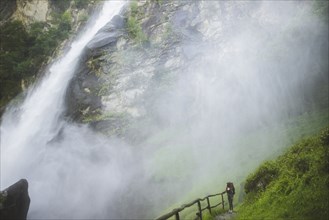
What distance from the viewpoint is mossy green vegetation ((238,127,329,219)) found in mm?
6590

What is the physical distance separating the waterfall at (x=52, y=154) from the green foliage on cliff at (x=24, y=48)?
27.0 feet

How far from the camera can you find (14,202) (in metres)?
14.3

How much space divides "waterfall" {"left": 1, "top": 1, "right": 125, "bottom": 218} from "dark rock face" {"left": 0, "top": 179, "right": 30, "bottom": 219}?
448 centimetres

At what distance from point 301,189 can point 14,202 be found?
12116 mm

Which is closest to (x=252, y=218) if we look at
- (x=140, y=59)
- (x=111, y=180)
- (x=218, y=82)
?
(x=111, y=180)

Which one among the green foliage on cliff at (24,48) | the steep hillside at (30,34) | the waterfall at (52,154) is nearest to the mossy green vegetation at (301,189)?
the waterfall at (52,154)

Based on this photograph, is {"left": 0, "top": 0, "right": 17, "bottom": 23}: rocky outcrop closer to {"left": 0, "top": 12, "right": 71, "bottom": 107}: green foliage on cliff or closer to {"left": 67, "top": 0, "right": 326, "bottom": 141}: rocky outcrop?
{"left": 0, "top": 12, "right": 71, "bottom": 107}: green foliage on cliff

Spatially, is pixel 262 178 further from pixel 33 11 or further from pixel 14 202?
pixel 33 11

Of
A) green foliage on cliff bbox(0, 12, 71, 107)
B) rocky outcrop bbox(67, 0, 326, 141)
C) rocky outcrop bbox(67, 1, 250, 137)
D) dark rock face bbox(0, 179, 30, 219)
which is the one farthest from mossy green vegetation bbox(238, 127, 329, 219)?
green foliage on cliff bbox(0, 12, 71, 107)

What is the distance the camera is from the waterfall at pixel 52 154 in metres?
20.9

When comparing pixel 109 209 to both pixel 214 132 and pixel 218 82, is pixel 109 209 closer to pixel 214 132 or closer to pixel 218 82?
pixel 214 132

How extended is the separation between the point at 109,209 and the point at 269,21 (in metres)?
20.3

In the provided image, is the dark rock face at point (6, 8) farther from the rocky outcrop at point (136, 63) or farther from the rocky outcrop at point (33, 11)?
the rocky outcrop at point (136, 63)

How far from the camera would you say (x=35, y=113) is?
28469mm
